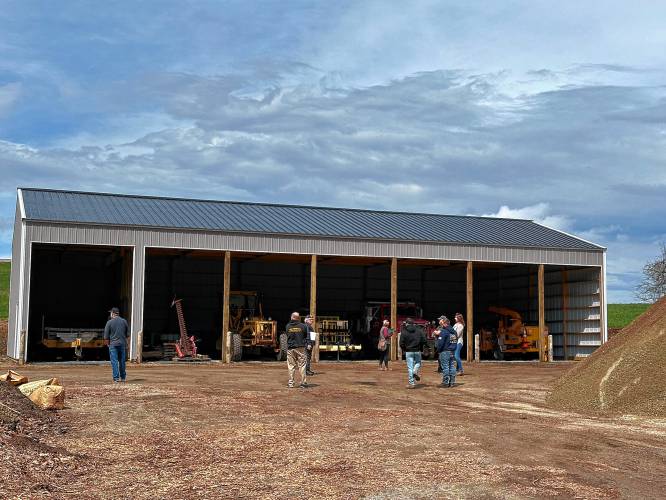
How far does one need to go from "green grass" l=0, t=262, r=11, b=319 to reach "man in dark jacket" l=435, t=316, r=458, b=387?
35698 millimetres

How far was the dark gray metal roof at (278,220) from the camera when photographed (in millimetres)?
33406

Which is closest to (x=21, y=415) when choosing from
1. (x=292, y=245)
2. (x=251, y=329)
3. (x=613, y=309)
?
(x=292, y=245)

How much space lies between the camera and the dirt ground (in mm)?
9789

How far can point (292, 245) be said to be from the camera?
34000mm

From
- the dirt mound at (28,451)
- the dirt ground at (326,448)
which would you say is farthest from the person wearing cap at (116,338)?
the dirt mound at (28,451)

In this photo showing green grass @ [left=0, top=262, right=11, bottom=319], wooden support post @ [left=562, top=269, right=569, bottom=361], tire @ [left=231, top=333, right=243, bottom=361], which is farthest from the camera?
green grass @ [left=0, top=262, right=11, bottom=319]

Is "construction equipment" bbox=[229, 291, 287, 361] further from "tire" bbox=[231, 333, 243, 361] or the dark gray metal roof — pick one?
the dark gray metal roof

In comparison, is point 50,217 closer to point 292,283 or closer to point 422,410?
point 292,283

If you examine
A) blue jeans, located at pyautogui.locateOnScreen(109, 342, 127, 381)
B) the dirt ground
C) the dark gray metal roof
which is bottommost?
the dirt ground

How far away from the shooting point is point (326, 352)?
38.6 metres

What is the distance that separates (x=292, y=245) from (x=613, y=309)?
51.4m

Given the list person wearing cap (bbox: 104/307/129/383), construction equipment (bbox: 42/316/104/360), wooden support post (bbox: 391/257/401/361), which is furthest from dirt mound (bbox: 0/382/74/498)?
wooden support post (bbox: 391/257/401/361)

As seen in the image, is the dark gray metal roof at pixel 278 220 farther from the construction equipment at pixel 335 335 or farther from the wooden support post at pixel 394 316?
the construction equipment at pixel 335 335

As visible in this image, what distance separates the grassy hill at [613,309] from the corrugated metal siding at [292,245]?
22.6 metres
